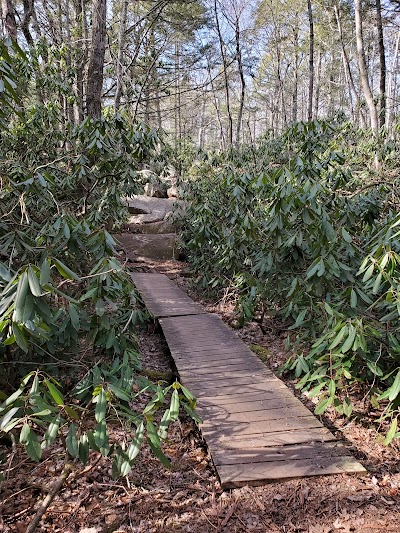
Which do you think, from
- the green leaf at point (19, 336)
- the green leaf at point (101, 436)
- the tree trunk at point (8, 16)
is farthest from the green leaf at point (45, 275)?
the tree trunk at point (8, 16)

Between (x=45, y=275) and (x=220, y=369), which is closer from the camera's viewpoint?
(x=45, y=275)

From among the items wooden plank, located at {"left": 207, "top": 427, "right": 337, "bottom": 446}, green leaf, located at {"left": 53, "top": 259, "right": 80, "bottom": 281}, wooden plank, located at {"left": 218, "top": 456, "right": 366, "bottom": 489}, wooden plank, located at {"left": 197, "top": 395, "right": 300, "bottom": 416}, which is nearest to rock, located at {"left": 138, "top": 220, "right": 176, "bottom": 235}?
wooden plank, located at {"left": 197, "top": 395, "right": 300, "bottom": 416}

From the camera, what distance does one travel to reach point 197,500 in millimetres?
2258

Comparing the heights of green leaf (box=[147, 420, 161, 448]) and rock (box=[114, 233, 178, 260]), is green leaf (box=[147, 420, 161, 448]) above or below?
above

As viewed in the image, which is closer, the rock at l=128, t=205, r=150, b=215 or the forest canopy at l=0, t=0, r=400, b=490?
the forest canopy at l=0, t=0, r=400, b=490

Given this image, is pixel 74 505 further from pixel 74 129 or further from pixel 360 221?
pixel 360 221

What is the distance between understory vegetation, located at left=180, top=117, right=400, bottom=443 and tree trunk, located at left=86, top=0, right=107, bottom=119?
2.21 metres

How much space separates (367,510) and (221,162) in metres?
8.17

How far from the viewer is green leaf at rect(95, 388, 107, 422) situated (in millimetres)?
1372

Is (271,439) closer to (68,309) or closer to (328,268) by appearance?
(328,268)

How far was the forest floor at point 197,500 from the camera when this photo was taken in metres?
2.01

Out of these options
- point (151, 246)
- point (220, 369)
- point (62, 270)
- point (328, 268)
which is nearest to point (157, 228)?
point (151, 246)

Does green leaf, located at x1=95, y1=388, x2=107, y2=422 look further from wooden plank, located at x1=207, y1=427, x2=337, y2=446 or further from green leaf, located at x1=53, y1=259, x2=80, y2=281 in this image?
wooden plank, located at x1=207, y1=427, x2=337, y2=446

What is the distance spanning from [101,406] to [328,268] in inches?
90.5
